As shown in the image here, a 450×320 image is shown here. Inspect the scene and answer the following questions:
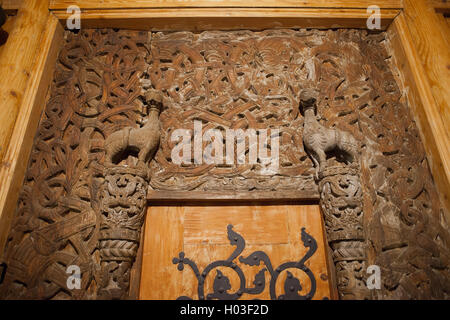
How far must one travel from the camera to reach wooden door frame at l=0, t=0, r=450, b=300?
1.76m

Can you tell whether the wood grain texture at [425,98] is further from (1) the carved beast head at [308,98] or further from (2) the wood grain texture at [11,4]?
(2) the wood grain texture at [11,4]

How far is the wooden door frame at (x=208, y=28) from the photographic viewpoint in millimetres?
1758

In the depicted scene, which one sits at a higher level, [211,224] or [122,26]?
[122,26]

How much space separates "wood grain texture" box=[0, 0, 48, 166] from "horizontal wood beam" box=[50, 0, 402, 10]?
166 mm

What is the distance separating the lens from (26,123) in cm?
177

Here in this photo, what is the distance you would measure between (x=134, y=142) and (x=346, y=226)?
1.41 metres

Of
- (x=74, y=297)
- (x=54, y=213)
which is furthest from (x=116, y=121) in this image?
(x=74, y=297)

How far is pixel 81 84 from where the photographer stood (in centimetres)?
202

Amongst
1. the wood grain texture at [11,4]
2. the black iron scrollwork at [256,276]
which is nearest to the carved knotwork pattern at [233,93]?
the black iron scrollwork at [256,276]

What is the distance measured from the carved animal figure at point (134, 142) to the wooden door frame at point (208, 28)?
37cm

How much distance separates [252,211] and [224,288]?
51cm

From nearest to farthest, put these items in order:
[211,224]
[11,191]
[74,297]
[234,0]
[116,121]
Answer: [74,297] → [11,191] → [211,224] → [116,121] → [234,0]

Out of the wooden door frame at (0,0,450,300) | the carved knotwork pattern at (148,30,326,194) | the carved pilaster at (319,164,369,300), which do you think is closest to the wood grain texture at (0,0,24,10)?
the wooden door frame at (0,0,450,300)

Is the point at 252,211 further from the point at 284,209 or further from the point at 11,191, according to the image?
the point at 11,191
